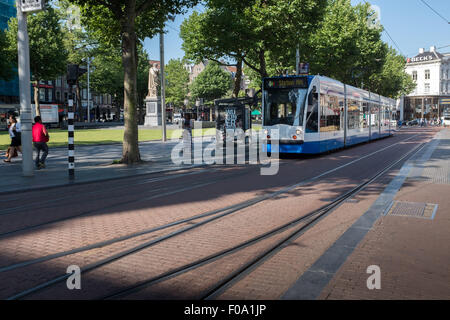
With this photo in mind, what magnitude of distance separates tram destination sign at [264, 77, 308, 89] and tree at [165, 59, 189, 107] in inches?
2697

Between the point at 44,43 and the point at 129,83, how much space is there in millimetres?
34082

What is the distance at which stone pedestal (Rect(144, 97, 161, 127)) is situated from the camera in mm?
43188

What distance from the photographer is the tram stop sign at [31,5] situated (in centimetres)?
1080

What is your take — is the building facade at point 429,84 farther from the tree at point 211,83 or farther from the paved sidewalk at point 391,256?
the paved sidewalk at point 391,256

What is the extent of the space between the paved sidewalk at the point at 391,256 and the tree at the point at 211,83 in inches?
2737

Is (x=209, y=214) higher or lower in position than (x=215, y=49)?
lower

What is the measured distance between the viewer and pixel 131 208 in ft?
24.2

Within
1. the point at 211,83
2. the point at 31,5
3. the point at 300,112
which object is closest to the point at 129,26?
the point at 31,5

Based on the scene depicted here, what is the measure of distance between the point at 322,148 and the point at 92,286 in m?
14.0

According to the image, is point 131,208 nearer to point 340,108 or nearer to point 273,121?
point 273,121

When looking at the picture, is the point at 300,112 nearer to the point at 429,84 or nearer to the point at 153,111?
the point at 153,111

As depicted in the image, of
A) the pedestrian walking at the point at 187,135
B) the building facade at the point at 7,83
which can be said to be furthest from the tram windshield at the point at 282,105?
the building facade at the point at 7,83

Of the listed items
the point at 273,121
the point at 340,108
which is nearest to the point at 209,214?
the point at 273,121
